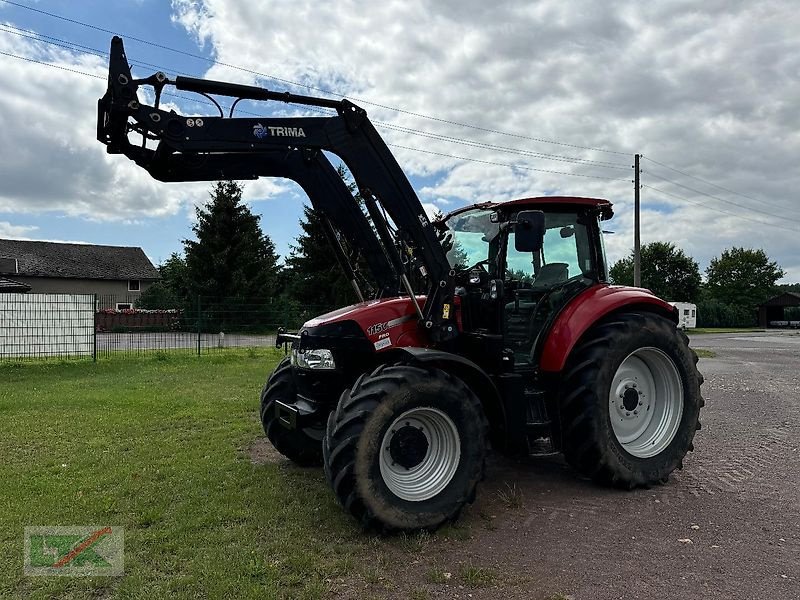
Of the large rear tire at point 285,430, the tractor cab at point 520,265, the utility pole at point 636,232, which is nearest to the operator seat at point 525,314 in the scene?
the tractor cab at point 520,265

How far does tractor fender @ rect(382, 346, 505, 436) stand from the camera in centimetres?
436

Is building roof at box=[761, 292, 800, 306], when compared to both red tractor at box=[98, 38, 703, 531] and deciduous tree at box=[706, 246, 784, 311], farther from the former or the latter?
red tractor at box=[98, 38, 703, 531]

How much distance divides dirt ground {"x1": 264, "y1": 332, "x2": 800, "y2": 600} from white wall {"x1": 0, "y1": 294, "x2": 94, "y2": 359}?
12.6 meters

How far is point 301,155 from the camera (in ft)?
15.5

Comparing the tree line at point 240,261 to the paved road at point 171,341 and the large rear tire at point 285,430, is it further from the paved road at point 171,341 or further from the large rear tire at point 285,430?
the large rear tire at point 285,430

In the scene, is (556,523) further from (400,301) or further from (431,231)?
(431,231)

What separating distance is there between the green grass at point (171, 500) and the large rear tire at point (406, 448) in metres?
0.28

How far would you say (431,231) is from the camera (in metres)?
4.91

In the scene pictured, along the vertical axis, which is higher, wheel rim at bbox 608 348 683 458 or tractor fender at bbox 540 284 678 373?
tractor fender at bbox 540 284 678 373

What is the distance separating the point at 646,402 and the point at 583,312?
1.23 meters

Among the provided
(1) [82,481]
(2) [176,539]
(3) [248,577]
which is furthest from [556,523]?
(1) [82,481]

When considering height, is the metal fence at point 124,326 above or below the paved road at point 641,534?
above

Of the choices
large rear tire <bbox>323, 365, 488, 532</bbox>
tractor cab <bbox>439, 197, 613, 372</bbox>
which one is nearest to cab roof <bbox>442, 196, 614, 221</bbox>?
tractor cab <bbox>439, 197, 613, 372</bbox>

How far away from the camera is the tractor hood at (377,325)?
4602 millimetres
